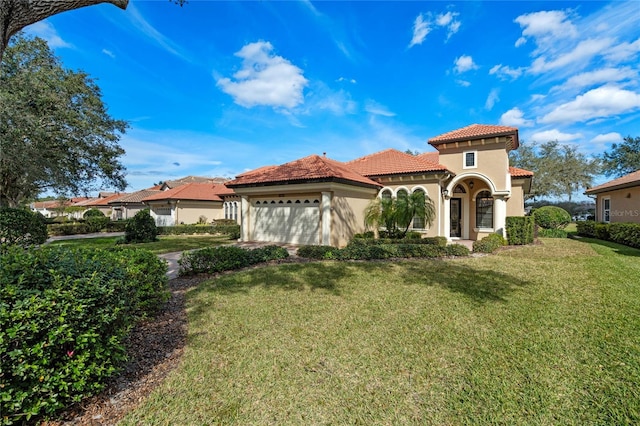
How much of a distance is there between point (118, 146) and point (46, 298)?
20.1 metres

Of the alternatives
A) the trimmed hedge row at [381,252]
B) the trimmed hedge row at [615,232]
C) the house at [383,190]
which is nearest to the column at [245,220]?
the house at [383,190]

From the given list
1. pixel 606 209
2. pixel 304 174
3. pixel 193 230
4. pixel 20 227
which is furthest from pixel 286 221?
pixel 606 209

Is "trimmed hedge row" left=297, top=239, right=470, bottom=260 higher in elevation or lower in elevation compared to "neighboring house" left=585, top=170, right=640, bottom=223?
lower

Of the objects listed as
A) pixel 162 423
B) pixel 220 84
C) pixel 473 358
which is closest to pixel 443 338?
pixel 473 358

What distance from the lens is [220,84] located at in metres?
15.8

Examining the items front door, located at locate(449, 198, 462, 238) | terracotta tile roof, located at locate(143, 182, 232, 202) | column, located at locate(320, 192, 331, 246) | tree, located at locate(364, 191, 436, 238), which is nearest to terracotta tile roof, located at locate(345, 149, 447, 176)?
tree, located at locate(364, 191, 436, 238)

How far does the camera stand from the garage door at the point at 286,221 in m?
15.2

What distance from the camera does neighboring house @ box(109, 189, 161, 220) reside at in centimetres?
3809

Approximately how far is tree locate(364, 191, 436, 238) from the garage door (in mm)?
3131

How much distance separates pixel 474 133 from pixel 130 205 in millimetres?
40716

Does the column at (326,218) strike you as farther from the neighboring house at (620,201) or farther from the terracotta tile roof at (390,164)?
the neighboring house at (620,201)

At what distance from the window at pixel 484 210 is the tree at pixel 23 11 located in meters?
19.1

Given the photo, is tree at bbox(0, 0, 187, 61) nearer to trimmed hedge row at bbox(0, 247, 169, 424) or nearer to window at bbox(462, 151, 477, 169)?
trimmed hedge row at bbox(0, 247, 169, 424)

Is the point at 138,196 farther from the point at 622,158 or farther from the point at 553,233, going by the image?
the point at 622,158
